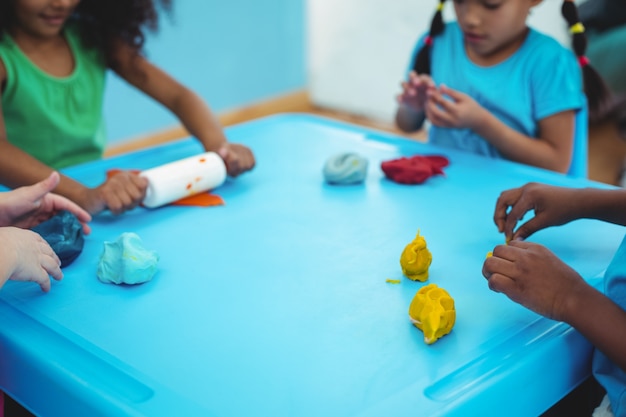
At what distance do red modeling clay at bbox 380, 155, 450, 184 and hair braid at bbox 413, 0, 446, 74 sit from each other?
36 centimetres

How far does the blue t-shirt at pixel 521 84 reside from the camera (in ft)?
3.43

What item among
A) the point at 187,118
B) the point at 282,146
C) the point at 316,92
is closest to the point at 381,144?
the point at 282,146

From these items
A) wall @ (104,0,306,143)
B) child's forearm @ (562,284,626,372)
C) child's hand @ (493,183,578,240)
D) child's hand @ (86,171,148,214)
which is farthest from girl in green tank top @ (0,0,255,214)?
wall @ (104,0,306,143)

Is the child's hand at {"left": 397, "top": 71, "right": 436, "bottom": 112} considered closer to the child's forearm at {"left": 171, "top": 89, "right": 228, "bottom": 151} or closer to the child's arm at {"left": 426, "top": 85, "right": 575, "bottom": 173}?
the child's arm at {"left": 426, "top": 85, "right": 575, "bottom": 173}

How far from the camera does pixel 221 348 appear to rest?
1.80ft

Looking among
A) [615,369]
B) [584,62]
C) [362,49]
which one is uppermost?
[584,62]

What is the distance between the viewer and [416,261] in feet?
2.13

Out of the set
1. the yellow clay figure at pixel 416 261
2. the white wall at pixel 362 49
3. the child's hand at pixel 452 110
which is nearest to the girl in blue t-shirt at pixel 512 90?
the child's hand at pixel 452 110

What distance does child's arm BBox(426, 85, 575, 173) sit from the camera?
100 cm

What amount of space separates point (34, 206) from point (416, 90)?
24.0 inches

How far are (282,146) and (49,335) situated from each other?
56cm

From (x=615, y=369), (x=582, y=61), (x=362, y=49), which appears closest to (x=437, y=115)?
(x=582, y=61)

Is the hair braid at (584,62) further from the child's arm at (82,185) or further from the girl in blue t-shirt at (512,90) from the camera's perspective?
the child's arm at (82,185)

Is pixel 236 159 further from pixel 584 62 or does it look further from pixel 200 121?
pixel 584 62
